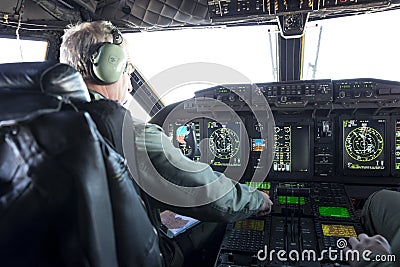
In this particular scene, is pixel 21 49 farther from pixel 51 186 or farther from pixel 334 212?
pixel 51 186

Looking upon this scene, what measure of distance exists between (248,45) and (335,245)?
1.98 metres

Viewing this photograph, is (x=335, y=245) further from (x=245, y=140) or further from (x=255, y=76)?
(x=255, y=76)

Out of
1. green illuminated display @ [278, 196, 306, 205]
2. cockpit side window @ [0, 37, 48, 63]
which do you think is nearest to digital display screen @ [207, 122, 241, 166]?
green illuminated display @ [278, 196, 306, 205]

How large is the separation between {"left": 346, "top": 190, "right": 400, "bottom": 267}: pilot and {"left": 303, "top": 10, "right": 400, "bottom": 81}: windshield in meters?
1.32

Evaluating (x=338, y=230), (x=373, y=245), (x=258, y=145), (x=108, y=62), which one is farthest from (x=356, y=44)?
(x=108, y=62)

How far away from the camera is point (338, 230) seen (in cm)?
152

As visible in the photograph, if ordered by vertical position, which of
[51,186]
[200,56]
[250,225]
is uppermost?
[200,56]

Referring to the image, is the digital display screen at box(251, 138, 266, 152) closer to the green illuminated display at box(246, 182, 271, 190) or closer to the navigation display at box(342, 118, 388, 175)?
→ the green illuminated display at box(246, 182, 271, 190)

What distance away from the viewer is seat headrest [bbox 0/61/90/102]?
61cm

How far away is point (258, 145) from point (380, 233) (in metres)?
1.10

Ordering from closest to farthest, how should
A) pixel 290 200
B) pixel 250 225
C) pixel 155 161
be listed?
pixel 155 161
pixel 250 225
pixel 290 200

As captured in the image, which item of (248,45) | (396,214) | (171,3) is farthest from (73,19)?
(396,214)

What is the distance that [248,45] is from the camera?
2982 mm

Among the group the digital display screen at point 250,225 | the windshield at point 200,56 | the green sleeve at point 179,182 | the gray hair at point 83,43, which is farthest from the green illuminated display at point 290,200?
the gray hair at point 83,43
